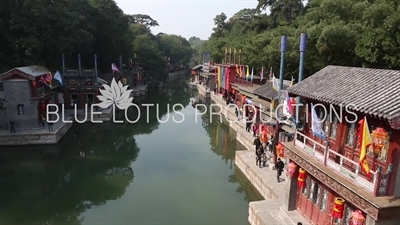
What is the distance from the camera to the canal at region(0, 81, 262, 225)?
13.7 metres

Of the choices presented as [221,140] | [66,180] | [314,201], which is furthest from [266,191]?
[221,140]

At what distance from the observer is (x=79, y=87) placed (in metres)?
30.7

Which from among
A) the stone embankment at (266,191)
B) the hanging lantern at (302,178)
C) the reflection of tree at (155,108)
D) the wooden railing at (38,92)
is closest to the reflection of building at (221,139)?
the stone embankment at (266,191)

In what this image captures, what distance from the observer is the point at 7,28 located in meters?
28.2

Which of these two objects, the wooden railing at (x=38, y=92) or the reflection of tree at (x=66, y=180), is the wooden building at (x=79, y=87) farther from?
the reflection of tree at (x=66, y=180)

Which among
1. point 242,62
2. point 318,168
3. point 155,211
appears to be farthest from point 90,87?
point 318,168

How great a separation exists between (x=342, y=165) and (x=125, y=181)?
11925 millimetres

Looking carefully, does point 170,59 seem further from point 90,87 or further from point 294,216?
point 294,216

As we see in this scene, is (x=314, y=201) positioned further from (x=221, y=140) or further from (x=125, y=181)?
(x=221, y=140)

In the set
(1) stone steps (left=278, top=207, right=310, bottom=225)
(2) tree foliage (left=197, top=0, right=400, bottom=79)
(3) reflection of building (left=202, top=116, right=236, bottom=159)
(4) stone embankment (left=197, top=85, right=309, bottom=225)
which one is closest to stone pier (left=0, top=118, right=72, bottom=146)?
(3) reflection of building (left=202, top=116, right=236, bottom=159)

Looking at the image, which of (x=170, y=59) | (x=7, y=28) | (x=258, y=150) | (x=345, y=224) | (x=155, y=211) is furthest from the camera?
(x=170, y=59)

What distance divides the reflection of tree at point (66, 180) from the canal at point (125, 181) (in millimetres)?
40

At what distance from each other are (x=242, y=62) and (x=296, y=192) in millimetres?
36076

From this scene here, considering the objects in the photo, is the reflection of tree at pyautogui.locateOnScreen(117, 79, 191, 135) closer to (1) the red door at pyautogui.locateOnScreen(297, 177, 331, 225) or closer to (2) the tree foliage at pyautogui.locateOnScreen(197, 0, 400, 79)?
(2) the tree foliage at pyautogui.locateOnScreen(197, 0, 400, 79)
